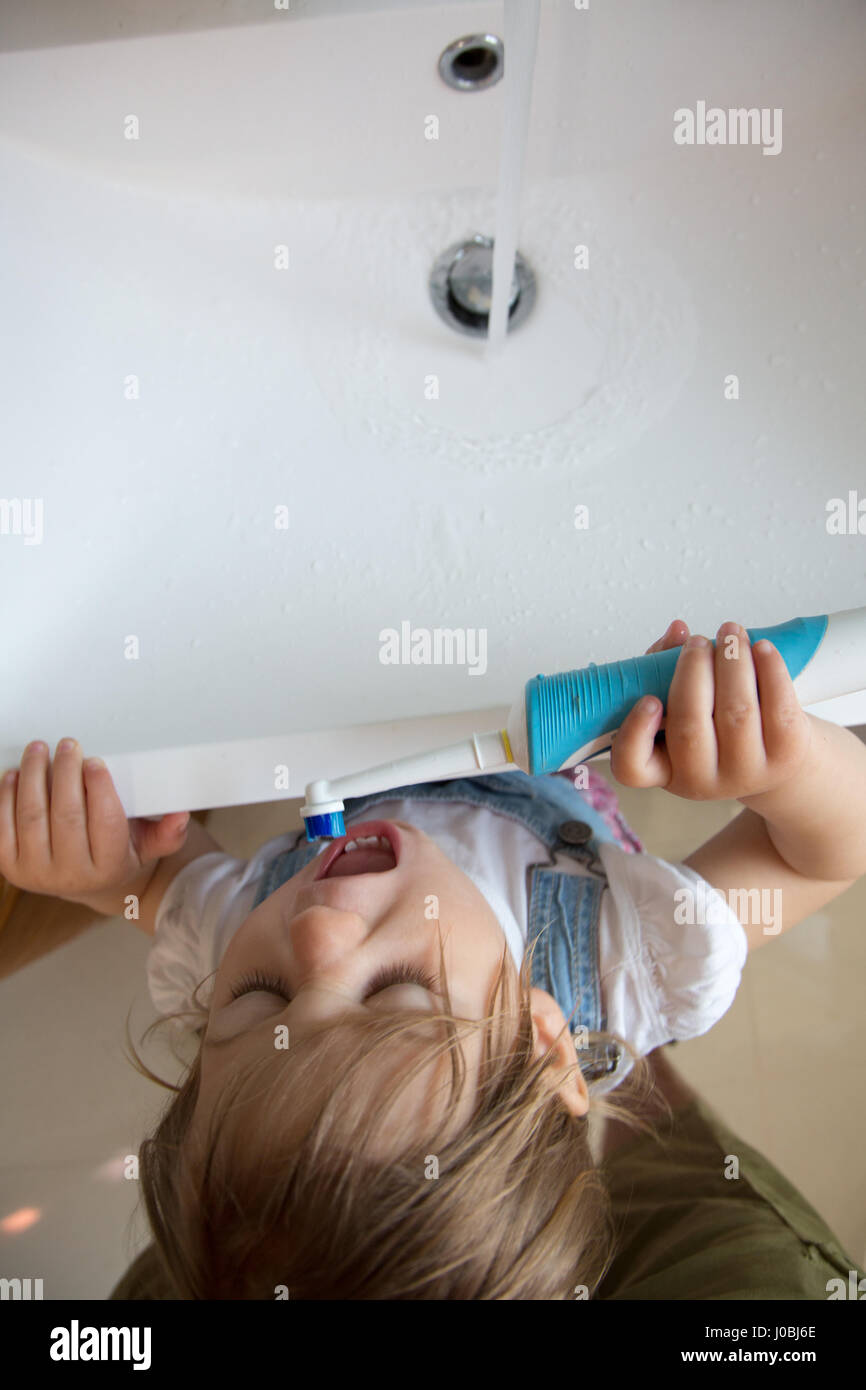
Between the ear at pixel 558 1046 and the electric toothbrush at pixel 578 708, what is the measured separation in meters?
0.20

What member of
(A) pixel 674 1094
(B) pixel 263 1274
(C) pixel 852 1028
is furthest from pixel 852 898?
(B) pixel 263 1274

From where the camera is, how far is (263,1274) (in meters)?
0.48

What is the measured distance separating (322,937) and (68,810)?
6.3 inches

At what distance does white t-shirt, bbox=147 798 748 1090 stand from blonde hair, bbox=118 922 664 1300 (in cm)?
12

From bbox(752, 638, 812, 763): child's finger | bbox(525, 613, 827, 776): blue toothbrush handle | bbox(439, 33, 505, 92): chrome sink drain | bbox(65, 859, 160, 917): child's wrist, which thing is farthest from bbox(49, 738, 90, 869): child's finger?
bbox(439, 33, 505, 92): chrome sink drain

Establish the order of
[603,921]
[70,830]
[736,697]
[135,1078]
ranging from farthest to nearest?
[135,1078] < [603,921] < [70,830] < [736,697]

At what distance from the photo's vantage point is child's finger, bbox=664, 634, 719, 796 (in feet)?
1.47

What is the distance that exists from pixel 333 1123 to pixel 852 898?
66 cm

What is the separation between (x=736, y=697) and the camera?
17.6 inches

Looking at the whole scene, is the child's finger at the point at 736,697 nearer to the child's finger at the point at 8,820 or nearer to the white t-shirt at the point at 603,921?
the white t-shirt at the point at 603,921

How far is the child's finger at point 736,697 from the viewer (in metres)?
0.45

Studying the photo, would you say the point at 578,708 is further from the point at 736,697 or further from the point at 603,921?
the point at 603,921

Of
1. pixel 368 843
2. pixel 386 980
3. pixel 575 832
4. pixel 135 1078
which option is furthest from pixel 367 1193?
pixel 135 1078

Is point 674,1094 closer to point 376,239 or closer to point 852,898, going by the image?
point 852,898
